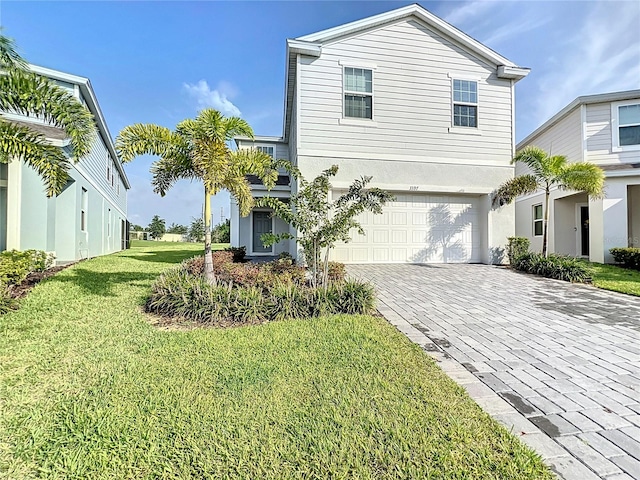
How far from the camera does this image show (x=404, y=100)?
1040 centimetres

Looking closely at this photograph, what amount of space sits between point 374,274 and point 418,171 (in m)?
4.19

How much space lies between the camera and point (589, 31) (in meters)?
10.0

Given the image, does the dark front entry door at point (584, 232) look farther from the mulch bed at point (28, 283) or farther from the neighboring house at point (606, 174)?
the mulch bed at point (28, 283)

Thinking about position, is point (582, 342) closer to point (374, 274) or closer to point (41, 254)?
point (374, 274)

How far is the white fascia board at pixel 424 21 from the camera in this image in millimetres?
9727

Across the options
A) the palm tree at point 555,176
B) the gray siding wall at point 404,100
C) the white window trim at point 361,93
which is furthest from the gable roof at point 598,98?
the white window trim at point 361,93

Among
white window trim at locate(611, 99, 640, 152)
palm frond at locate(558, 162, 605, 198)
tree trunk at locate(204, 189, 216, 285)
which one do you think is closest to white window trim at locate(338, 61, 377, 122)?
tree trunk at locate(204, 189, 216, 285)

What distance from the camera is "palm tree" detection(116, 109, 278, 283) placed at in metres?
5.85

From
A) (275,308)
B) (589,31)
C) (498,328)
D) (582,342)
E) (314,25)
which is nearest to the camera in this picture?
(582,342)

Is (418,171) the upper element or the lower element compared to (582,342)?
upper

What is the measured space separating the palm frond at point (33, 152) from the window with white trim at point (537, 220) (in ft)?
55.7

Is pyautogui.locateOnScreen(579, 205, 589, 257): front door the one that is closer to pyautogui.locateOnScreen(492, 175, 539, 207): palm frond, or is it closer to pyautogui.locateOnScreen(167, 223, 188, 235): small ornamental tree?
pyautogui.locateOnScreen(492, 175, 539, 207): palm frond

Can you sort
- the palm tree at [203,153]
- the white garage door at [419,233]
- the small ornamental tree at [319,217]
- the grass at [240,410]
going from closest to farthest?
1. the grass at [240,410]
2. the palm tree at [203,153]
3. the small ornamental tree at [319,217]
4. the white garage door at [419,233]

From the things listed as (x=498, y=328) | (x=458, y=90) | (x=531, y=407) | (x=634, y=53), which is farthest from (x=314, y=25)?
(x=531, y=407)
